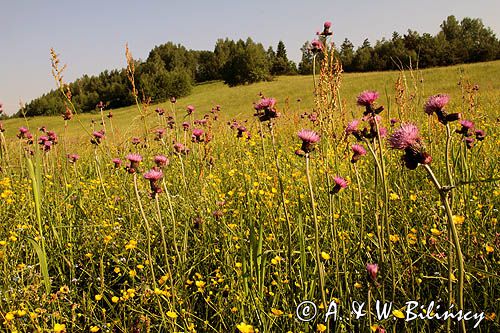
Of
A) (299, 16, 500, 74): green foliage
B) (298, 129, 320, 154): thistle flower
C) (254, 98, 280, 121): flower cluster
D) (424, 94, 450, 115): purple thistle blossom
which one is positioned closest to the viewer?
(424, 94, 450, 115): purple thistle blossom

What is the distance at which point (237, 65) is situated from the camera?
171ft

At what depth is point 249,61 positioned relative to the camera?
167 feet

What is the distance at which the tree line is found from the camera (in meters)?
43.6

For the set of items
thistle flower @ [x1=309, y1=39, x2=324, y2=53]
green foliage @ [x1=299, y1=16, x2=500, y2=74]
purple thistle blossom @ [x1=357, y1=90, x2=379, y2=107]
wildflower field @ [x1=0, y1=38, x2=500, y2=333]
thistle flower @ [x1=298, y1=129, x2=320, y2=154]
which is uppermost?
green foliage @ [x1=299, y1=16, x2=500, y2=74]

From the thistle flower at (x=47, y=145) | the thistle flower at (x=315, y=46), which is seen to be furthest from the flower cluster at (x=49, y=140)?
the thistle flower at (x=315, y=46)

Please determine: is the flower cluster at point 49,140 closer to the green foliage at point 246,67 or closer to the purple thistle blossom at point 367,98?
the purple thistle blossom at point 367,98

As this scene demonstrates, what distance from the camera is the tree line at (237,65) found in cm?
4356

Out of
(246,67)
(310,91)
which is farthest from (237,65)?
(310,91)

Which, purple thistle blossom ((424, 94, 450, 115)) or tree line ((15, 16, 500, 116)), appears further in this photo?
tree line ((15, 16, 500, 116))

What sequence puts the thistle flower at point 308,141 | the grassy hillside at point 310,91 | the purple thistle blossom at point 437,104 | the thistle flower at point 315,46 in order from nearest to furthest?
the purple thistle blossom at point 437,104
the thistle flower at point 308,141
the thistle flower at point 315,46
the grassy hillside at point 310,91

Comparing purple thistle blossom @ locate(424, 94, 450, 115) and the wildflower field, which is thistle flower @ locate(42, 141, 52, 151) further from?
purple thistle blossom @ locate(424, 94, 450, 115)

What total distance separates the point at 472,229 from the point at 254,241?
1160 mm

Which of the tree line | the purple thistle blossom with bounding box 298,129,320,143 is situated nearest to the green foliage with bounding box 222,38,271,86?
the tree line

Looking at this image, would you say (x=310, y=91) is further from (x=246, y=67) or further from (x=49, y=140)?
(x=49, y=140)
